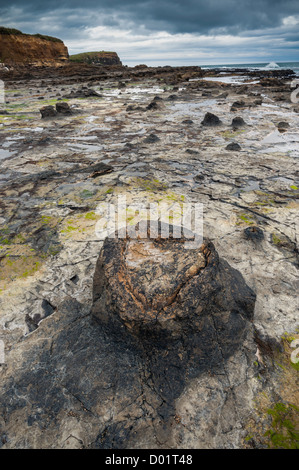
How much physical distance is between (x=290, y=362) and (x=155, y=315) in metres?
1.07

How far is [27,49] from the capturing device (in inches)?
1634

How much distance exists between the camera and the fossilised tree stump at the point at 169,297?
1.80 meters

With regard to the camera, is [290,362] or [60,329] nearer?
[290,362]

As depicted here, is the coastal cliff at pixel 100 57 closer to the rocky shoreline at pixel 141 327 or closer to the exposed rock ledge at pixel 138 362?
the rocky shoreline at pixel 141 327

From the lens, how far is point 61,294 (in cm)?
249

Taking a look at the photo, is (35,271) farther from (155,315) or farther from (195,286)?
(195,286)

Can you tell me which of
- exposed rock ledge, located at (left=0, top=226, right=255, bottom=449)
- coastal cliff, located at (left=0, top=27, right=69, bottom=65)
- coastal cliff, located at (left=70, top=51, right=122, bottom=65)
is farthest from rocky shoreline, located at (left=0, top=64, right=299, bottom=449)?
coastal cliff, located at (left=70, top=51, right=122, bottom=65)

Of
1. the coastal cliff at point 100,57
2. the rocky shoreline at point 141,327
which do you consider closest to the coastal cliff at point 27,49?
the coastal cliff at point 100,57

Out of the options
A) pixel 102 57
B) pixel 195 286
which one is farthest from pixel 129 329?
pixel 102 57

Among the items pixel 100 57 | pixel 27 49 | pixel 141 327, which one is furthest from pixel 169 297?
pixel 100 57

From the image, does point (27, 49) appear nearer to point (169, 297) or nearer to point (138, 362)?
point (169, 297)

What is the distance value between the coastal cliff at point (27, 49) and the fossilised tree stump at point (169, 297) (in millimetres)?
47442

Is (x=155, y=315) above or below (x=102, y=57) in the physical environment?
below

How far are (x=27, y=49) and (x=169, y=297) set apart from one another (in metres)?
53.6
